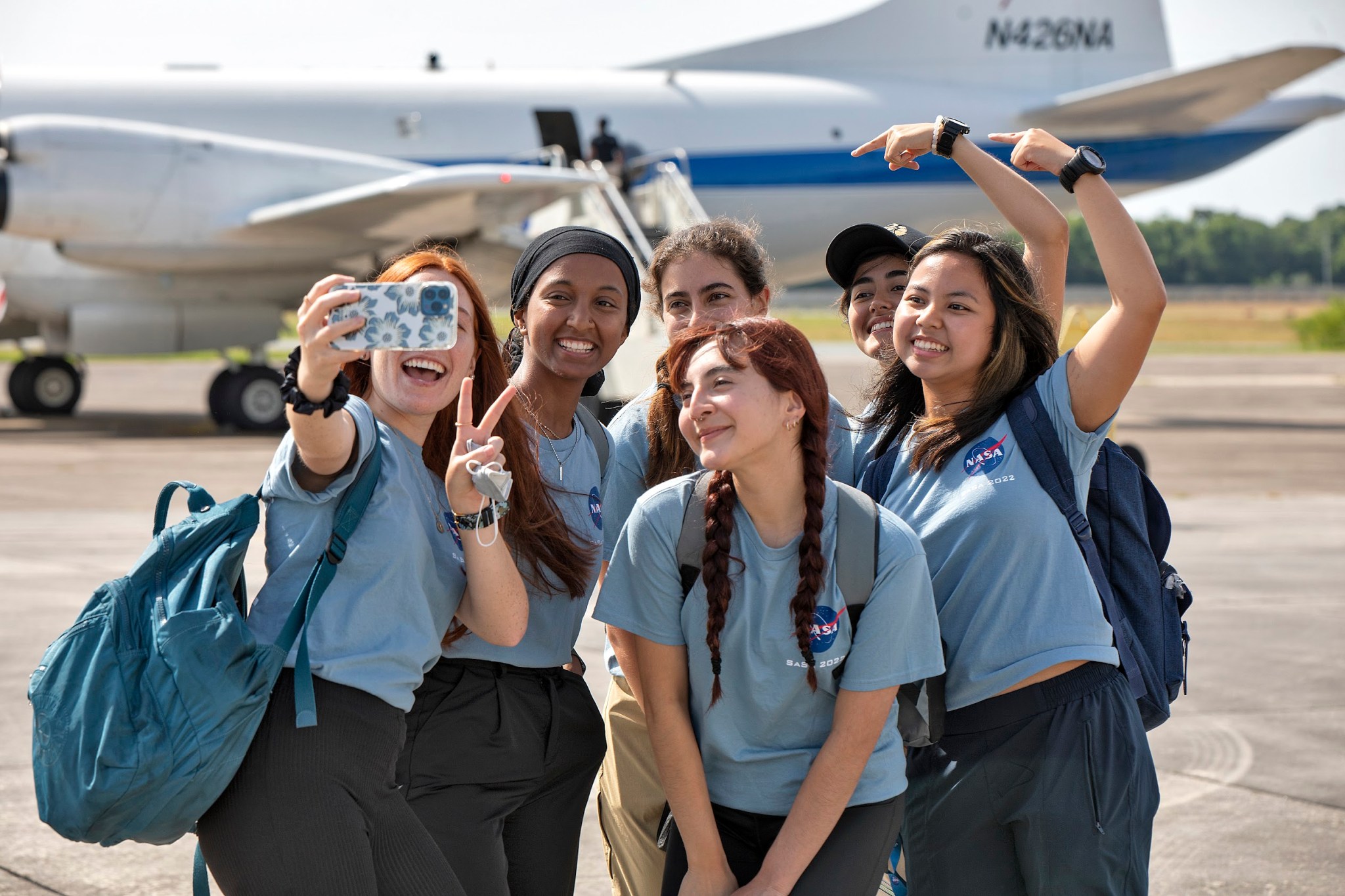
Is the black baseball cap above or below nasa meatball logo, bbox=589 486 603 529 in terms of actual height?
above

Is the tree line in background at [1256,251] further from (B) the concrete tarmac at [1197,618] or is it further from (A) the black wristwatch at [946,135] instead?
(A) the black wristwatch at [946,135]

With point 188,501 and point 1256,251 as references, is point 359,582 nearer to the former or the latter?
point 188,501

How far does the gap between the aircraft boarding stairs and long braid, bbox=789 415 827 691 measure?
10.7 m

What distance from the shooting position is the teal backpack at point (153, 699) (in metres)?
1.92

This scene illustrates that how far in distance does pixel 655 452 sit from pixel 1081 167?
1105 mm

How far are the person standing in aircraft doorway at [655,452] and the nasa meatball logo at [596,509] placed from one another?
50 millimetres

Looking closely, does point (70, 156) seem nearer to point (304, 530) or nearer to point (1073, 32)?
point (304, 530)

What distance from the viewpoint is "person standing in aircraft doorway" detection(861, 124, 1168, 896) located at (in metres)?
2.38

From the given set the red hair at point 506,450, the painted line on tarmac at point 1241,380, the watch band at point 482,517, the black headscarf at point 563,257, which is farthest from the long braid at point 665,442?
the painted line on tarmac at point 1241,380

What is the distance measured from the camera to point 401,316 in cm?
205

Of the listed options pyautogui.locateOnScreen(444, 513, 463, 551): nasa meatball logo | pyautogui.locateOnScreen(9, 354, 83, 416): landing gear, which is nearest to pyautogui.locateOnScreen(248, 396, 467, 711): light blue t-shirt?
pyautogui.locateOnScreen(444, 513, 463, 551): nasa meatball logo

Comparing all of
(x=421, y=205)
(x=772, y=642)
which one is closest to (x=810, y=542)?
(x=772, y=642)

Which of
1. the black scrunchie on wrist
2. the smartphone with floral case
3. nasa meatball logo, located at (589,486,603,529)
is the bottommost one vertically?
nasa meatball logo, located at (589,486,603,529)

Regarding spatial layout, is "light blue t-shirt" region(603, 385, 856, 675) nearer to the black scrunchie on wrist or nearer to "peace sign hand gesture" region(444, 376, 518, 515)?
"peace sign hand gesture" region(444, 376, 518, 515)
